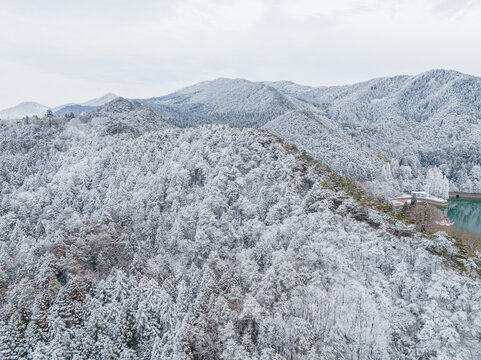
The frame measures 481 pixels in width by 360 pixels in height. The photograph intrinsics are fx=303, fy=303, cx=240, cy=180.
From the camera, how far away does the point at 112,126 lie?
125125 mm

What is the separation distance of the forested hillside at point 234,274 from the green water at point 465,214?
211 ft

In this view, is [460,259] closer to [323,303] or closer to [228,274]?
[323,303]

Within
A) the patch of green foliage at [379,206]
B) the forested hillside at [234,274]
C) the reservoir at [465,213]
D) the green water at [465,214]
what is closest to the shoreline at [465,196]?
the reservoir at [465,213]

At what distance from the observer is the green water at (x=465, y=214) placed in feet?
311

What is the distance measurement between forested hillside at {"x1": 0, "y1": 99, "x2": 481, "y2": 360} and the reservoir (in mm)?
64407

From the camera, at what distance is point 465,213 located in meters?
111

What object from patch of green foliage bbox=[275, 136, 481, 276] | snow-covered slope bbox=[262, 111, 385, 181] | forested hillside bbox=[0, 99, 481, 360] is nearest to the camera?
forested hillside bbox=[0, 99, 481, 360]

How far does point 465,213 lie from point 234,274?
107 meters

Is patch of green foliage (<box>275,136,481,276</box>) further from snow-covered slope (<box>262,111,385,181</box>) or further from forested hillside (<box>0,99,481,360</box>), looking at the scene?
snow-covered slope (<box>262,111,385,181</box>)

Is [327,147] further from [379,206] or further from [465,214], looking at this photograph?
[379,206]

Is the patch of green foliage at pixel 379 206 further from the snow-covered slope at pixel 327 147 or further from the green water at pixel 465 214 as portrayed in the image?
the green water at pixel 465 214

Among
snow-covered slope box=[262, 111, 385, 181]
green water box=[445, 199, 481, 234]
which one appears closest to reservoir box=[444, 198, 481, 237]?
green water box=[445, 199, 481, 234]

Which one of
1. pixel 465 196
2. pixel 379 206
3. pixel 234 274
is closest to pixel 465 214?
pixel 465 196

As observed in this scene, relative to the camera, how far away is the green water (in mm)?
94925
